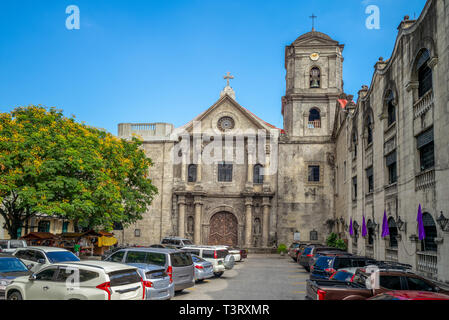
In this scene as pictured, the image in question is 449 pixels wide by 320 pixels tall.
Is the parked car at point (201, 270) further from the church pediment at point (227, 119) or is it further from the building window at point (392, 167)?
the church pediment at point (227, 119)

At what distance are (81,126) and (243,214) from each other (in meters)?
18.5

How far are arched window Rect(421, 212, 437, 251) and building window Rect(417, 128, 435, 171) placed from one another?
6.78ft

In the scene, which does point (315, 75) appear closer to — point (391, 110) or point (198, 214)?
point (198, 214)

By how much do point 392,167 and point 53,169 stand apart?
1824cm

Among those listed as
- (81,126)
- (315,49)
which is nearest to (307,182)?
(315,49)

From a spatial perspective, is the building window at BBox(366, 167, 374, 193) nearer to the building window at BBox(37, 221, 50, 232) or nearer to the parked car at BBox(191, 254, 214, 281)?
the parked car at BBox(191, 254, 214, 281)

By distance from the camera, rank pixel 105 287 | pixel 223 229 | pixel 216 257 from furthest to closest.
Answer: pixel 223 229 → pixel 216 257 → pixel 105 287

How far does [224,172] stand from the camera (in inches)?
1636

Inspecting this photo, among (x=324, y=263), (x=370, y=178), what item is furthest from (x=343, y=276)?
(x=370, y=178)

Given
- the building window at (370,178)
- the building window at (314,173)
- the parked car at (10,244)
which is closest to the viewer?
the parked car at (10,244)

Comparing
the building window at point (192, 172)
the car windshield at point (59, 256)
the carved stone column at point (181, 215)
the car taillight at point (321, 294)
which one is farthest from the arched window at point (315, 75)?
the car taillight at point (321, 294)

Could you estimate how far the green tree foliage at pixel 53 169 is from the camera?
23094 millimetres

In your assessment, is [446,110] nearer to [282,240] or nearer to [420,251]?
[420,251]

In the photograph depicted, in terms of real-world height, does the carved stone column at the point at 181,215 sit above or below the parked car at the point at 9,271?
above
